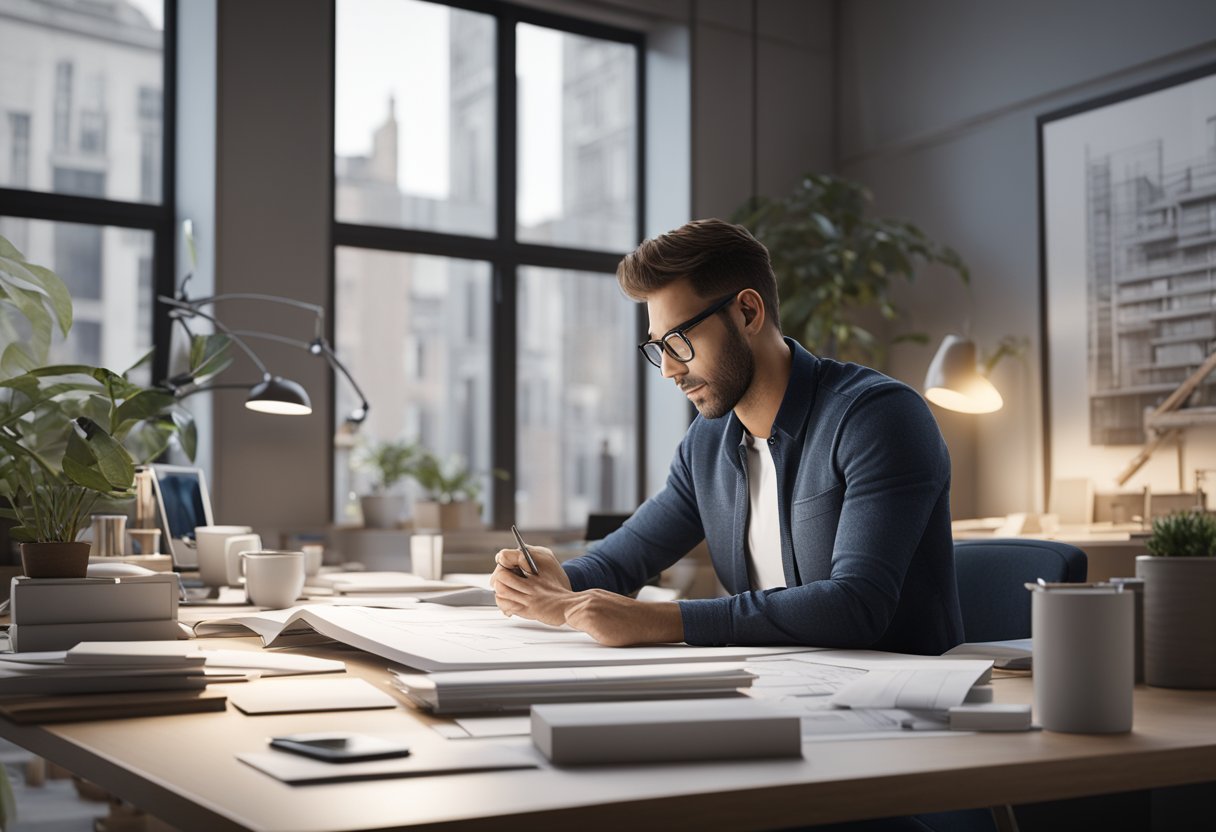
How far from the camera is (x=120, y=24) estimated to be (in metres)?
4.63

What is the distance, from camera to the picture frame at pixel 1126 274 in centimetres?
431

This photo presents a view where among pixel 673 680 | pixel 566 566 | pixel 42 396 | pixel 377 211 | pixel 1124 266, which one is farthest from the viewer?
pixel 377 211

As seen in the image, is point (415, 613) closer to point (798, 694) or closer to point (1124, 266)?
point (798, 694)

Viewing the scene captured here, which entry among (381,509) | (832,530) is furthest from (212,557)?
(381,509)

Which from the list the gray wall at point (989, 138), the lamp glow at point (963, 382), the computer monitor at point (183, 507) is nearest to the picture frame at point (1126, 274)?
the gray wall at point (989, 138)

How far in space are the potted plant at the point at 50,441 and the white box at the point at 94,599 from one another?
60mm

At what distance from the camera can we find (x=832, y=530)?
1.68 meters

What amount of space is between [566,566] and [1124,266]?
3363 millimetres

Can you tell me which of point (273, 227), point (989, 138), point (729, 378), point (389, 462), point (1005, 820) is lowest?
point (1005, 820)

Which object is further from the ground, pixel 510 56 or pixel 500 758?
pixel 510 56

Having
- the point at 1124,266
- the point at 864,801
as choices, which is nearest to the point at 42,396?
the point at 864,801

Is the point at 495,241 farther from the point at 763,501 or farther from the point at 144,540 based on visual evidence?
the point at 763,501

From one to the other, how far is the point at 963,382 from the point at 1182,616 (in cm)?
269

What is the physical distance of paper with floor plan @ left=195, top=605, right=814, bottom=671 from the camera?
114 cm
